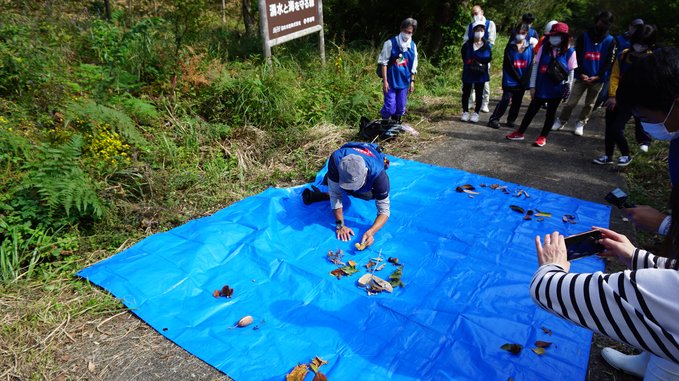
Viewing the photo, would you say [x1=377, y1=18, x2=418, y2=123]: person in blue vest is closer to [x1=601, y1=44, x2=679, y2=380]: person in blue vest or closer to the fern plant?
[x1=601, y1=44, x2=679, y2=380]: person in blue vest

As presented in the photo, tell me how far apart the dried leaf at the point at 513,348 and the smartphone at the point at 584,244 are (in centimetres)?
79

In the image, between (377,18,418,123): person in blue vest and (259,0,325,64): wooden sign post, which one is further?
(259,0,325,64): wooden sign post

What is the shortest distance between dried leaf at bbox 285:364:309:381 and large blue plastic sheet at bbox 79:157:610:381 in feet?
0.29

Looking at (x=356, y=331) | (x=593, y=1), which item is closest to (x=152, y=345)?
(x=356, y=331)

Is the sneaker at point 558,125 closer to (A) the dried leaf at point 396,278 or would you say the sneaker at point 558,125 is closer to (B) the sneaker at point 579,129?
(B) the sneaker at point 579,129

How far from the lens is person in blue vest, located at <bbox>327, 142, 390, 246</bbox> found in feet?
9.93

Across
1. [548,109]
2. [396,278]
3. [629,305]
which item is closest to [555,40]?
[548,109]

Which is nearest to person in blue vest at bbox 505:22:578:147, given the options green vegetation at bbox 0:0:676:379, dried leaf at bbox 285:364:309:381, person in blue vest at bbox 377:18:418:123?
green vegetation at bbox 0:0:676:379

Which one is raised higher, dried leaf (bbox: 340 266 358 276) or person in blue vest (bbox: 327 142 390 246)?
person in blue vest (bbox: 327 142 390 246)

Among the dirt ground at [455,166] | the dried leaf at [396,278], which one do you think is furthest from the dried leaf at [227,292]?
the dried leaf at [396,278]

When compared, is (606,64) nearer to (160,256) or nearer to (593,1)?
(160,256)

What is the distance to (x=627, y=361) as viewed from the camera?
7.43 ft

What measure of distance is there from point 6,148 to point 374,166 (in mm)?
3279

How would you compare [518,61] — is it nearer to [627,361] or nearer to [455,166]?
[455,166]
